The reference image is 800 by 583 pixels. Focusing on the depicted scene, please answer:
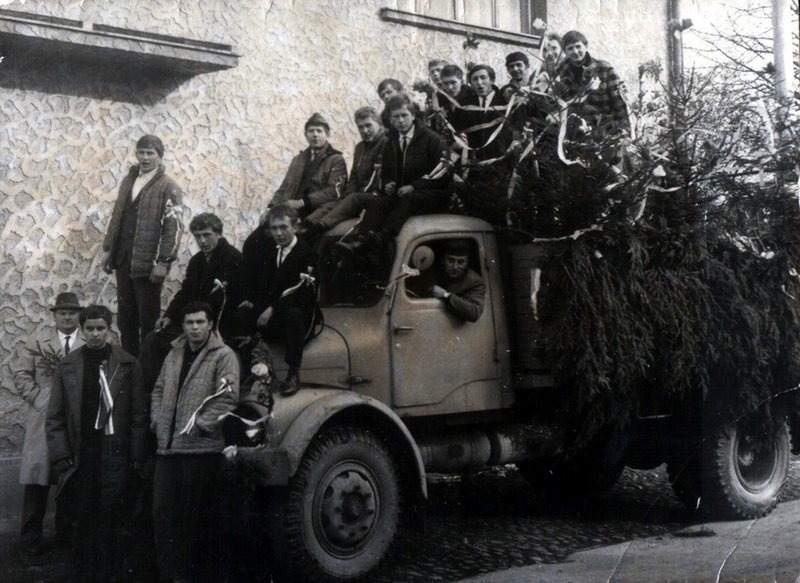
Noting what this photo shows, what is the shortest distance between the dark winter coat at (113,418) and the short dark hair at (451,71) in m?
2.44

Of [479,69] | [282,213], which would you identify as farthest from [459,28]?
[282,213]

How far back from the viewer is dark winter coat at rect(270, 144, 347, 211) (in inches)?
205

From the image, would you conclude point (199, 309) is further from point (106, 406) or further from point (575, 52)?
point (575, 52)

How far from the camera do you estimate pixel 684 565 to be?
5.64m

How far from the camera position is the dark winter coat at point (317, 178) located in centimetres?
520

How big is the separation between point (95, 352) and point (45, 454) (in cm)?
47

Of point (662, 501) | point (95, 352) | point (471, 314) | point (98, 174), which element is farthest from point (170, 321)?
point (662, 501)

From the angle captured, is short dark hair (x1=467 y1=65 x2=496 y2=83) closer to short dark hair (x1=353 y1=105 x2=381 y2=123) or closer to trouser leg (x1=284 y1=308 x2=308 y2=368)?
short dark hair (x1=353 y1=105 x2=381 y2=123)

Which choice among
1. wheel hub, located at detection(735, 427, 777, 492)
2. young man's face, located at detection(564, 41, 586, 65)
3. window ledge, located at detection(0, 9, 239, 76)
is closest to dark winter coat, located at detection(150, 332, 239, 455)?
window ledge, located at detection(0, 9, 239, 76)

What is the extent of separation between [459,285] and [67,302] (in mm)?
2087

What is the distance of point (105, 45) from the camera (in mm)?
4504

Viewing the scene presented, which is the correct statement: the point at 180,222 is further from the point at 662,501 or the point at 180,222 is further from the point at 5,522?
the point at 662,501

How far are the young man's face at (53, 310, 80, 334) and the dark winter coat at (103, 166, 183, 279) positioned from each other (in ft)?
1.04

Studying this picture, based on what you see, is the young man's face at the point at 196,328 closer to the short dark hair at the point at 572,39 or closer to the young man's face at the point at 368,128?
the young man's face at the point at 368,128
